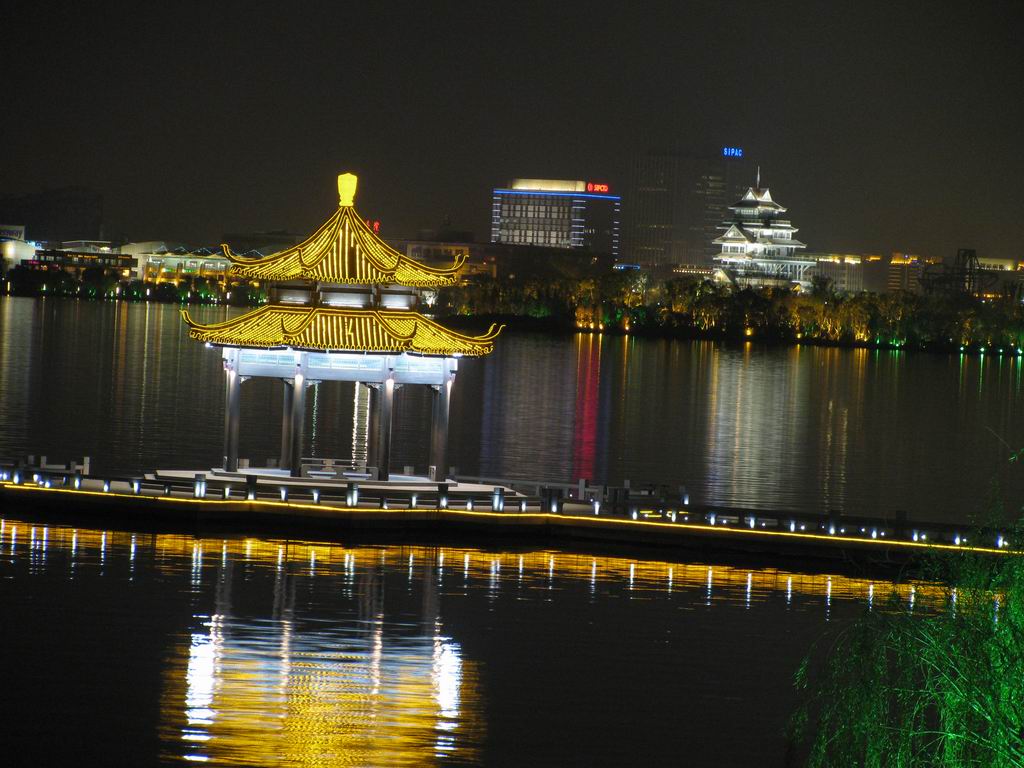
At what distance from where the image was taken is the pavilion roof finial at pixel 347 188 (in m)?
29.3

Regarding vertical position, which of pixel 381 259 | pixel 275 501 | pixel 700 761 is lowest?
pixel 700 761

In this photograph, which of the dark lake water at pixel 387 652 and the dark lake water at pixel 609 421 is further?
the dark lake water at pixel 609 421

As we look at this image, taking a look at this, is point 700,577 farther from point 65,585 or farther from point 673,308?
point 673,308

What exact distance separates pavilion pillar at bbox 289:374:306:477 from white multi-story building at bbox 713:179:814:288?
125 meters

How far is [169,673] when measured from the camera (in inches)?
675

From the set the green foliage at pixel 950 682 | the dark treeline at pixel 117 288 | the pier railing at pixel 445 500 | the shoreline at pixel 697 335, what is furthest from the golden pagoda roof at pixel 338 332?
the dark treeline at pixel 117 288

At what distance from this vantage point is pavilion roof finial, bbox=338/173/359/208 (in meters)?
29.3

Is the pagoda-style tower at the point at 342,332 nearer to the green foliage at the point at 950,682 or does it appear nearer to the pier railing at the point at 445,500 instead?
the pier railing at the point at 445,500

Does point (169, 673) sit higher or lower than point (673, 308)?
lower

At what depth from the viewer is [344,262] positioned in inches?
1129

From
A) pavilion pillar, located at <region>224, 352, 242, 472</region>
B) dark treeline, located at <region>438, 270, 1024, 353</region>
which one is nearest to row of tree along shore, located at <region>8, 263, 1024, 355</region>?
dark treeline, located at <region>438, 270, 1024, 353</region>

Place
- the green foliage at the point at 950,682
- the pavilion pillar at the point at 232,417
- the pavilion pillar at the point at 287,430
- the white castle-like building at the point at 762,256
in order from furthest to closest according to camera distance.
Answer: the white castle-like building at the point at 762,256, the pavilion pillar at the point at 287,430, the pavilion pillar at the point at 232,417, the green foliage at the point at 950,682

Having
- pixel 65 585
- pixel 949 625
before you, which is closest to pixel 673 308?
pixel 65 585

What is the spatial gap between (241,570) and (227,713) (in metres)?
7.28
